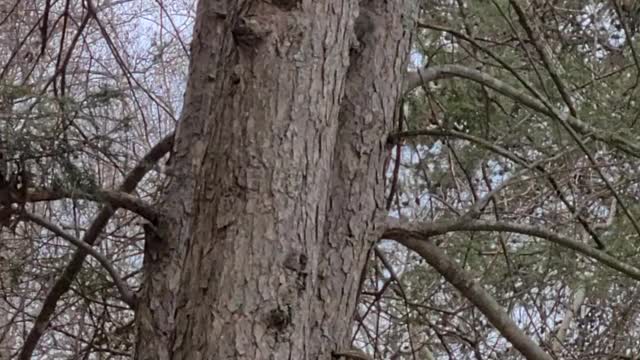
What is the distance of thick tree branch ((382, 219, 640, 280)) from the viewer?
8.66ft

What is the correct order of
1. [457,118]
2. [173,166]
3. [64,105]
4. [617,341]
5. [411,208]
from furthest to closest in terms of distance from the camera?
[617,341], [411,208], [457,118], [173,166], [64,105]

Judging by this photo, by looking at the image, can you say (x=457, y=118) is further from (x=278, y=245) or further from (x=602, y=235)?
(x=278, y=245)

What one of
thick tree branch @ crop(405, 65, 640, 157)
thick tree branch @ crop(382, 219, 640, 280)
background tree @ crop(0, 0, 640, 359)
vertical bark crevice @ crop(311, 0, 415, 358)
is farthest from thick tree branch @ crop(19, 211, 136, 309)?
thick tree branch @ crop(405, 65, 640, 157)

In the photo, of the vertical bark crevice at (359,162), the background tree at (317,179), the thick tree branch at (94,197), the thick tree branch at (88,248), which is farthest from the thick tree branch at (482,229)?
the thick tree branch at (88,248)

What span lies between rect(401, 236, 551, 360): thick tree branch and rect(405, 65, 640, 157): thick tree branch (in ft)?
1.66

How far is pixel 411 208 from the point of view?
4.46 meters

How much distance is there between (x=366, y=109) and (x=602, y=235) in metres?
1.56

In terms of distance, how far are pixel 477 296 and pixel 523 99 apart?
595 millimetres

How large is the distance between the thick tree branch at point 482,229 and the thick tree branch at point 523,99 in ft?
1.11

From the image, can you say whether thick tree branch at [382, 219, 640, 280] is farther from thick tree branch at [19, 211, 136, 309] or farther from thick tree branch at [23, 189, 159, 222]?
thick tree branch at [19, 211, 136, 309]

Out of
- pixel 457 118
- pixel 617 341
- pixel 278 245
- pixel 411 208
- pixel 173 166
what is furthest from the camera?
pixel 617 341

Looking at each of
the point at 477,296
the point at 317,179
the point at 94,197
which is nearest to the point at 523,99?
the point at 477,296

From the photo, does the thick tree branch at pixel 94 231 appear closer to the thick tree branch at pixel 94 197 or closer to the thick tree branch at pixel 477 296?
the thick tree branch at pixel 94 197

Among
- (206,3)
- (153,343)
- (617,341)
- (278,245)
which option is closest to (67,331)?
(153,343)
